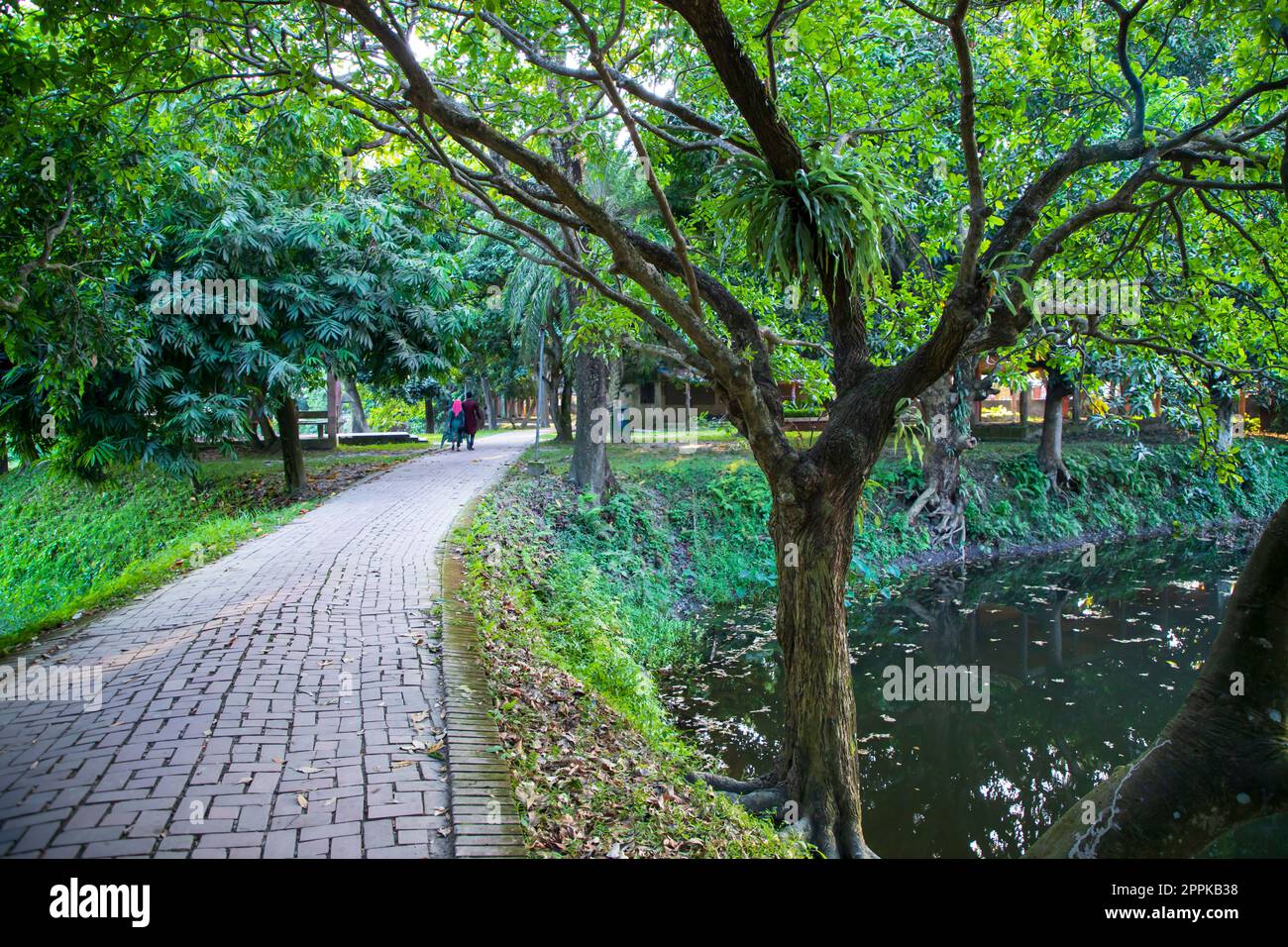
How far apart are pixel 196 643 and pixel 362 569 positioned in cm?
268

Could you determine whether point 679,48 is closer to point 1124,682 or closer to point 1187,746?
point 1187,746

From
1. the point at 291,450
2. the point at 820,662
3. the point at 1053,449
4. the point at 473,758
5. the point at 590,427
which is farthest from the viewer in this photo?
the point at 1053,449

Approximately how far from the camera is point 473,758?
183 inches

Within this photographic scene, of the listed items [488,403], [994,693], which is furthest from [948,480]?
[488,403]

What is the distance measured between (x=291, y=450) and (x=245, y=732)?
11.6 meters

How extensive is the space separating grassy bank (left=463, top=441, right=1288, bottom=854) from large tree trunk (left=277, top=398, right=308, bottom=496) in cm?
385

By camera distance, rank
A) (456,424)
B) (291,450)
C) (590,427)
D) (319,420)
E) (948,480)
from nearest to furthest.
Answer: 1. (590,427)
2. (291,450)
3. (948,480)
4. (456,424)
5. (319,420)

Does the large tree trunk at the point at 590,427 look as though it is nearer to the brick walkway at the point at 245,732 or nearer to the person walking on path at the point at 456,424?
the brick walkway at the point at 245,732

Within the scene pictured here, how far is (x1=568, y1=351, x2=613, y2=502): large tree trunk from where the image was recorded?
14.1 m

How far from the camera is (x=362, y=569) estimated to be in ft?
29.4

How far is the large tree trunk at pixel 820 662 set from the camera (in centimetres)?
611

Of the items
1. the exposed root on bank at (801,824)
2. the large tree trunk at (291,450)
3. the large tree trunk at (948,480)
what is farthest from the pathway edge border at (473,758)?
the large tree trunk at (948,480)

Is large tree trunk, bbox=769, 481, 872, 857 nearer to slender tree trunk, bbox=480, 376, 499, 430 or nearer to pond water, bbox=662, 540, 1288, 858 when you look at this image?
pond water, bbox=662, 540, 1288, 858

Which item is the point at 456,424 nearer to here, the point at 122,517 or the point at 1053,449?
the point at 122,517
